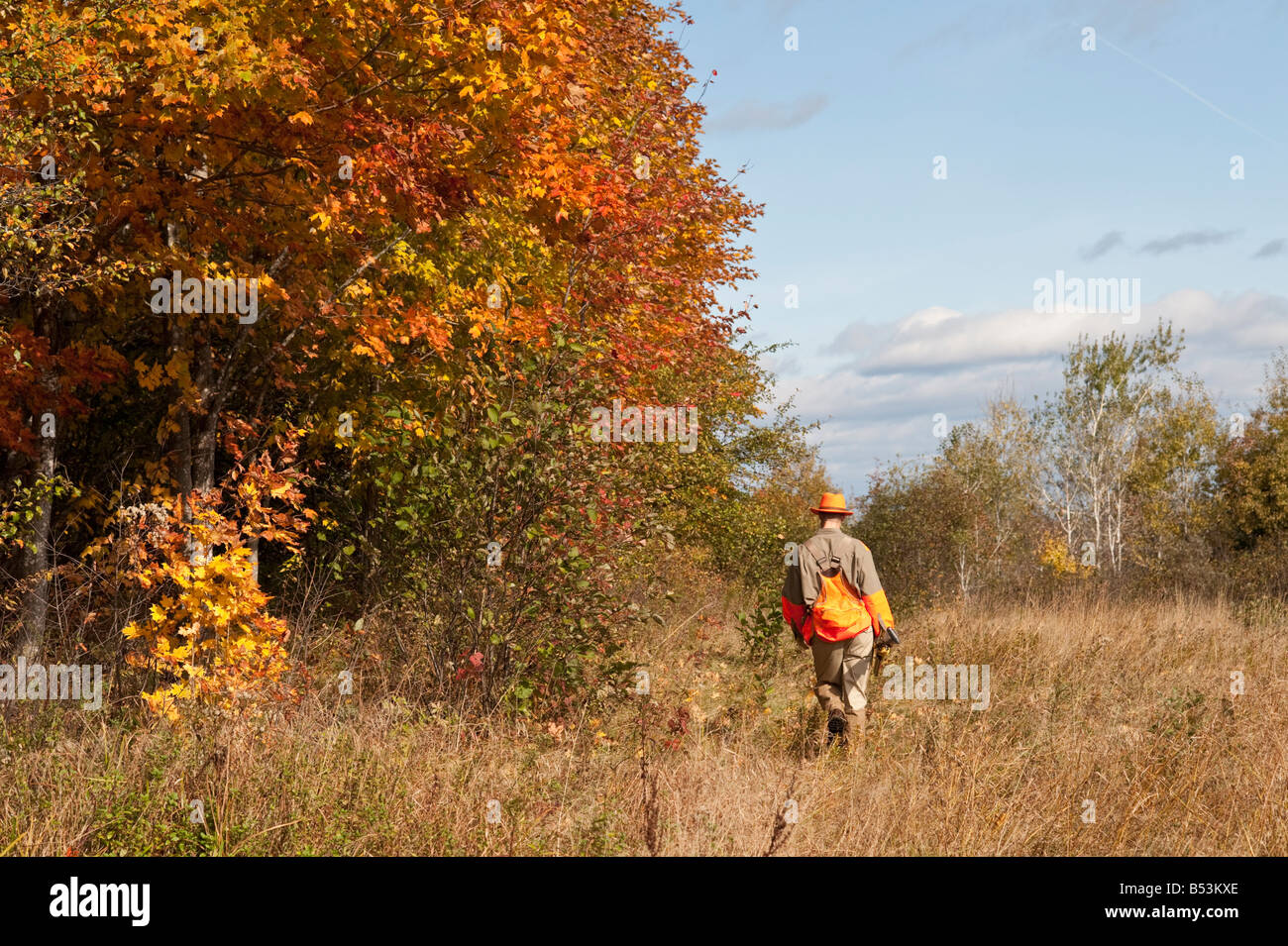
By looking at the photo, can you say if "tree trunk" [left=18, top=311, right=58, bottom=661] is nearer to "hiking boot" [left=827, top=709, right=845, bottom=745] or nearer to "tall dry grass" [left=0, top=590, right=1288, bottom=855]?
"tall dry grass" [left=0, top=590, right=1288, bottom=855]

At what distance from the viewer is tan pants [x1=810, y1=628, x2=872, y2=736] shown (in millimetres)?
7758

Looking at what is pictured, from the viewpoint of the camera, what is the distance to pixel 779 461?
899 inches

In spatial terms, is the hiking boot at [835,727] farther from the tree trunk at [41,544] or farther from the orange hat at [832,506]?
the tree trunk at [41,544]

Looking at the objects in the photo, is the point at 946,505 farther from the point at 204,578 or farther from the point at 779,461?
the point at 204,578

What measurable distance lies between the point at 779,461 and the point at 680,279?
828 cm

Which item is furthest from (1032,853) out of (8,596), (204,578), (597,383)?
(8,596)

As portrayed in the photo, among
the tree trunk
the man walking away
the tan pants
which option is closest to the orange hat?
the man walking away

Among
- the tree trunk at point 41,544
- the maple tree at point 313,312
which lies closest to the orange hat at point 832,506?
the maple tree at point 313,312

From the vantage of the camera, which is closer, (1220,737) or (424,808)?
(424,808)

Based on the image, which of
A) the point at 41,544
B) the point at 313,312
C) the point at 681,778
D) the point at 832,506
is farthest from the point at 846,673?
the point at 41,544

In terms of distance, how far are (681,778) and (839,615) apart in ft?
7.75

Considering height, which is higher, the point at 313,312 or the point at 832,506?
the point at 313,312

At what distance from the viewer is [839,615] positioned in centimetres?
780

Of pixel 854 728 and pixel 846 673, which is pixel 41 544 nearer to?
pixel 846 673
